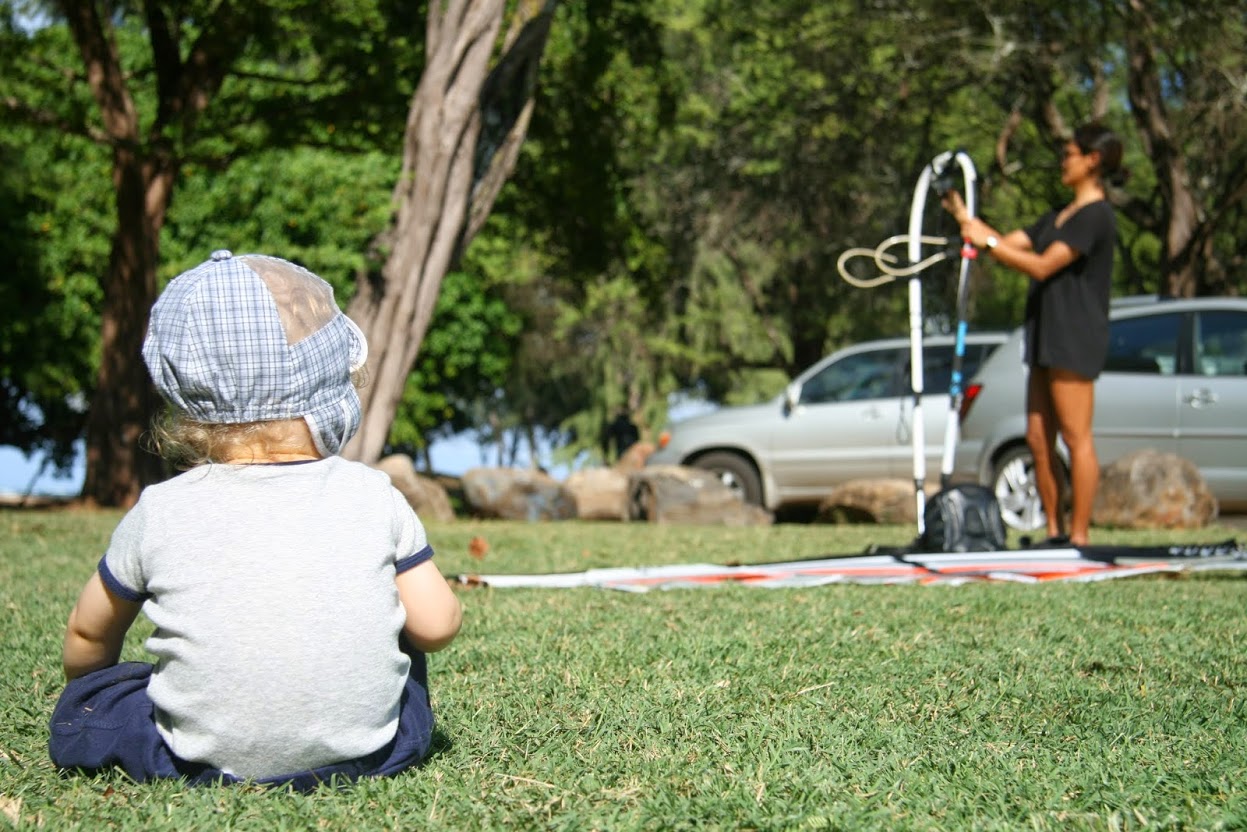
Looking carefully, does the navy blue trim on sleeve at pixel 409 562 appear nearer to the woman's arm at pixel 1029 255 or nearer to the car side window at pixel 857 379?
the woman's arm at pixel 1029 255

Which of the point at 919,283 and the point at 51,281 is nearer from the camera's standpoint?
the point at 919,283

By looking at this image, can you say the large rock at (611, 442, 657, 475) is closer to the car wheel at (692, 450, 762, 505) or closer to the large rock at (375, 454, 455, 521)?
the car wheel at (692, 450, 762, 505)

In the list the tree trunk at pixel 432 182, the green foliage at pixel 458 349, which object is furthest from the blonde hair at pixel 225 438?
the green foliage at pixel 458 349

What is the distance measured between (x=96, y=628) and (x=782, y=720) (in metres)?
1.53

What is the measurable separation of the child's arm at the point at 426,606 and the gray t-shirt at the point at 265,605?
1.9 inches

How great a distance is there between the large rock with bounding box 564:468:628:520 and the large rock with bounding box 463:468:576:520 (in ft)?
0.38

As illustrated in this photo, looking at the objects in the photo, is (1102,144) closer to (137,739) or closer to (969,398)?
(969,398)

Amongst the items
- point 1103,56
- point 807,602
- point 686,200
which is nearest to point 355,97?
point 807,602

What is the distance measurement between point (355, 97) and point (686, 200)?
14.0m

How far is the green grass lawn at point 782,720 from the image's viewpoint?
8.13 feet

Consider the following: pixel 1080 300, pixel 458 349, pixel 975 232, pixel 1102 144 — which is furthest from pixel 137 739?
pixel 458 349

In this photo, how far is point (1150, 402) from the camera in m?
11.5

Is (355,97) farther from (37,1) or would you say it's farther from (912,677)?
(912,677)

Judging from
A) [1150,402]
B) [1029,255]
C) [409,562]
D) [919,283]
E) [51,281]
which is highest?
[51,281]
